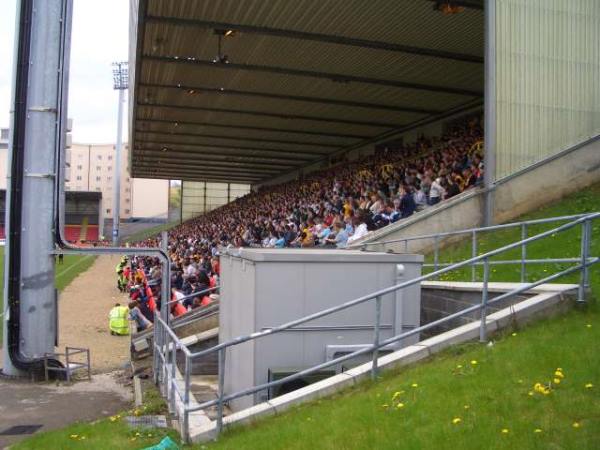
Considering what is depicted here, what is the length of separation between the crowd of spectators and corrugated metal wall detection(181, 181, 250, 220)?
33.7m

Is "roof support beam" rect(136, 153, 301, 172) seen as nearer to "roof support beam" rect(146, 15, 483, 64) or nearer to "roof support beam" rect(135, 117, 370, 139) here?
"roof support beam" rect(135, 117, 370, 139)

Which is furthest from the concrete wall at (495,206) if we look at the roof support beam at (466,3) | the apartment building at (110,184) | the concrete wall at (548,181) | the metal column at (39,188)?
the apartment building at (110,184)

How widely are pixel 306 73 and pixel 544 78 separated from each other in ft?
34.6

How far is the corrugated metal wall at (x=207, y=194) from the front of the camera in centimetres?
7212

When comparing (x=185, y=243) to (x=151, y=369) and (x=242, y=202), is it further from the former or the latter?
(x=151, y=369)

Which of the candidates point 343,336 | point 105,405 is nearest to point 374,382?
point 343,336

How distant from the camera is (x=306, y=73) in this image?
2552 cm

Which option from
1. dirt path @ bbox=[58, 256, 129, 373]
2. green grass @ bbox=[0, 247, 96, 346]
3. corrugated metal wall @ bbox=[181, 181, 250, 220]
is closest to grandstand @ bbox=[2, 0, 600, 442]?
dirt path @ bbox=[58, 256, 129, 373]

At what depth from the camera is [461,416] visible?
534cm

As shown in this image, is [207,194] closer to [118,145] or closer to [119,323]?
[118,145]

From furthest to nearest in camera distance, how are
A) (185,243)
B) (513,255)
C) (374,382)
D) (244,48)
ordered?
(185,243) < (244,48) < (513,255) < (374,382)

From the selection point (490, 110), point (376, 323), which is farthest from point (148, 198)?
point (376, 323)

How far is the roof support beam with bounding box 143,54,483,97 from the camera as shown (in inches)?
945

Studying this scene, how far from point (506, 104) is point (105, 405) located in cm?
1073
